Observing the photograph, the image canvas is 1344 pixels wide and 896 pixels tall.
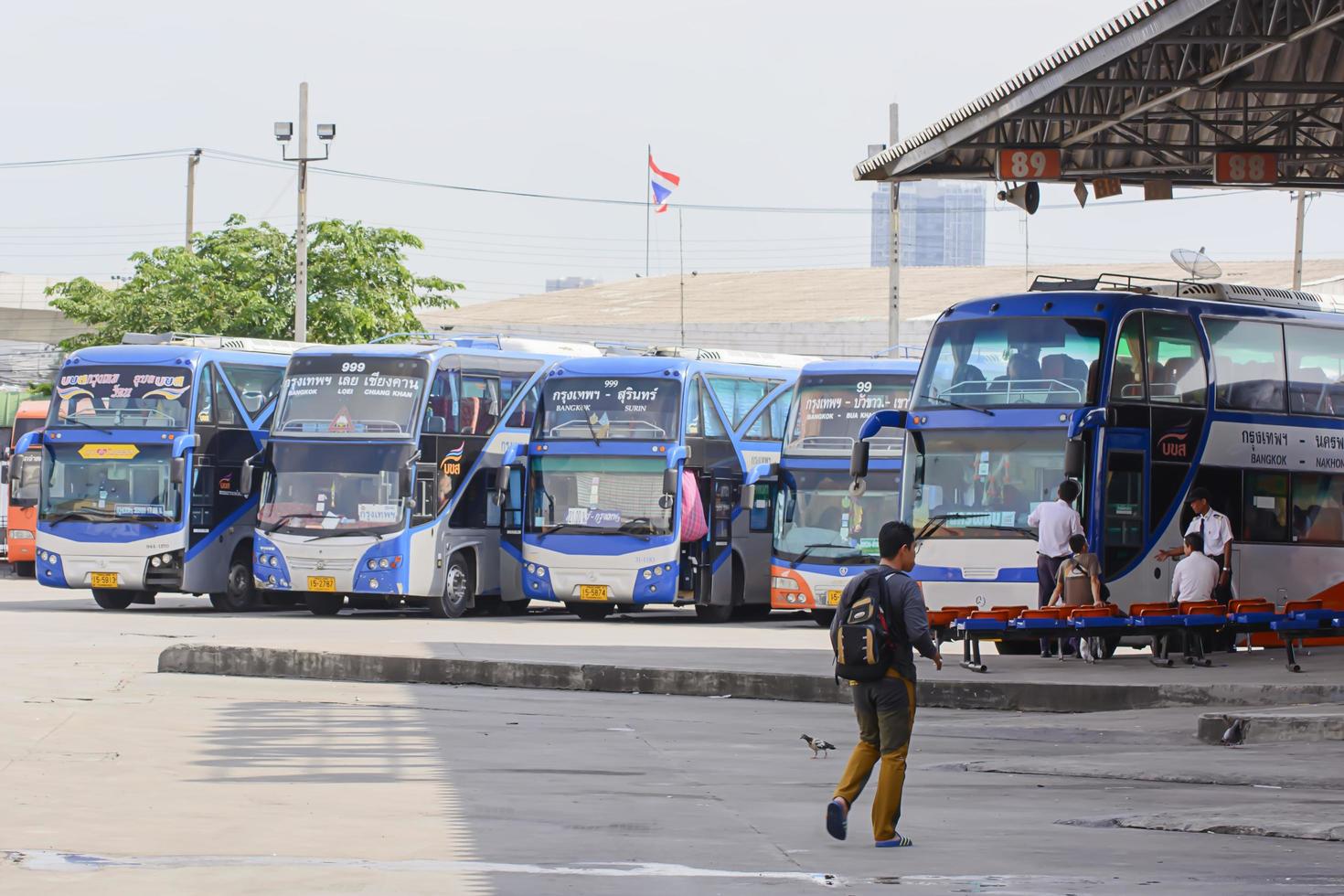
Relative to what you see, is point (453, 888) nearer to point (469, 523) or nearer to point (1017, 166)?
point (1017, 166)

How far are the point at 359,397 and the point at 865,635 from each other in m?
19.6

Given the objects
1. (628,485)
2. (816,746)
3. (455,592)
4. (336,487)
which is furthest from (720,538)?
(816,746)

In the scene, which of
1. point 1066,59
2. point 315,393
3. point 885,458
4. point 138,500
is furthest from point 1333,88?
point 138,500

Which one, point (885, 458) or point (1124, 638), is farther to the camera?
point (885, 458)

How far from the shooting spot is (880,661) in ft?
33.3

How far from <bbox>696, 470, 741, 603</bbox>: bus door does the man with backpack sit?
19691mm

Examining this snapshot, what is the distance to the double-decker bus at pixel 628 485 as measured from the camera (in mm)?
29047

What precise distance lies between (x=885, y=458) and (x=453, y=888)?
2117 cm

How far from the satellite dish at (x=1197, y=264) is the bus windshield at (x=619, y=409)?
753 cm

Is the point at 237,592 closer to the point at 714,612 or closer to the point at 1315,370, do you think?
the point at 714,612

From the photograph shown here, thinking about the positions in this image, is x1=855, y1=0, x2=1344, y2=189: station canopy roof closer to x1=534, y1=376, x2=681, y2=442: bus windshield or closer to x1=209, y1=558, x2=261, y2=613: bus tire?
x1=534, y1=376, x2=681, y2=442: bus windshield

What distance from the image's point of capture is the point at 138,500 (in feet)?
99.0

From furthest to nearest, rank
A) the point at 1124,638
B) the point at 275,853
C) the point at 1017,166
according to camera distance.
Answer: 1. the point at 1017,166
2. the point at 1124,638
3. the point at 275,853

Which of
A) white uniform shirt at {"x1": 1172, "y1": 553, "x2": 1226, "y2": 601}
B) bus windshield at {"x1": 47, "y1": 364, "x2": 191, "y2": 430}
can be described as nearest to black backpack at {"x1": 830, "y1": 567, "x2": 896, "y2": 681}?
white uniform shirt at {"x1": 1172, "y1": 553, "x2": 1226, "y2": 601}
